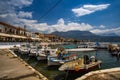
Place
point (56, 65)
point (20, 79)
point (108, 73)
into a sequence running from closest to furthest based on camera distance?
point (20, 79), point (108, 73), point (56, 65)

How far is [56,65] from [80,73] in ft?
18.7

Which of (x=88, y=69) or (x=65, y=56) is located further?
(x=65, y=56)

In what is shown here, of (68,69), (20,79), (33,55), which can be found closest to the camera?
(20,79)

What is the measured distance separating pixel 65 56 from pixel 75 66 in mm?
7310

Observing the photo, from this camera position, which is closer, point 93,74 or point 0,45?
point 93,74

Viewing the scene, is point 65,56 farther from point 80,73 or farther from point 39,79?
point 39,79

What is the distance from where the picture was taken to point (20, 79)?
10.4 meters

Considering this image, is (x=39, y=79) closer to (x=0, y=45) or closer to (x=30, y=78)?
(x=30, y=78)

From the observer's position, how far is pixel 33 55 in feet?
101

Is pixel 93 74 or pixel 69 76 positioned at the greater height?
pixel 93 74

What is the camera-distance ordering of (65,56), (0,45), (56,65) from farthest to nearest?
(0,45), (65,56), (56,65)

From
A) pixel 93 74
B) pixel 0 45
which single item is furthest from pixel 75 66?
pixel 0 45

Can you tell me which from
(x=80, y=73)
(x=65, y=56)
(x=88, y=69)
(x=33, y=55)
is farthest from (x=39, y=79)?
(x=33, y=55)

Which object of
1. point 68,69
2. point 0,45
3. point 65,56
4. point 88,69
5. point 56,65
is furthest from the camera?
point 0,45
